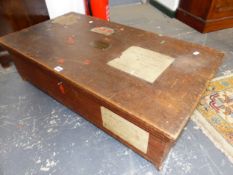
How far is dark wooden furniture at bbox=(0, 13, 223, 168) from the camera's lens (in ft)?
2.31

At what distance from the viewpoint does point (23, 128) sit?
1.09m

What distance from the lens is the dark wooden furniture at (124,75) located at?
0.70 meters

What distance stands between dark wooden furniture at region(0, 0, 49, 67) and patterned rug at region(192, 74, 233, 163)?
4.89 ft

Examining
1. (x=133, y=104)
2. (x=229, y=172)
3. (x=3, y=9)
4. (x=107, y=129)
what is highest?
(x=3, y=9)

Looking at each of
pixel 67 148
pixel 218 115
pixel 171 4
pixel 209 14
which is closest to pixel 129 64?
pixel 67 148

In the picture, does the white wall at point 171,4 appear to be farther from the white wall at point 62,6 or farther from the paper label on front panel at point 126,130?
the paper label on front panel at point 126,130

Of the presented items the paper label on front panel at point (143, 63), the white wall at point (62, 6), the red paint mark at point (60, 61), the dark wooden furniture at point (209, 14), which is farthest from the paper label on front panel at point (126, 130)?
the dark wooden furniture at point (209, 14)

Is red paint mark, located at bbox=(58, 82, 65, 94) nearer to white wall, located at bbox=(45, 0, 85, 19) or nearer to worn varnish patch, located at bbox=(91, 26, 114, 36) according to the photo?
worn varnish patch, located at bbox=(91, 26, 114, 36)

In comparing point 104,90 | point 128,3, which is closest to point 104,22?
point 104,90

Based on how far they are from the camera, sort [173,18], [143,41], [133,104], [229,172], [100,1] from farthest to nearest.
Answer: [173,18]
[100,1]
[143,41]
[229,172]
[133,104]

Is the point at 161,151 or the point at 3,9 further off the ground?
the point at 3,9

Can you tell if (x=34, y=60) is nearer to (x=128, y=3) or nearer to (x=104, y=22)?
(x=104, y=22)

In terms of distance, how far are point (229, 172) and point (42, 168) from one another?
914 mm

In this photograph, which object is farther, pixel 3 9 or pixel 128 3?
pixel 128 3
